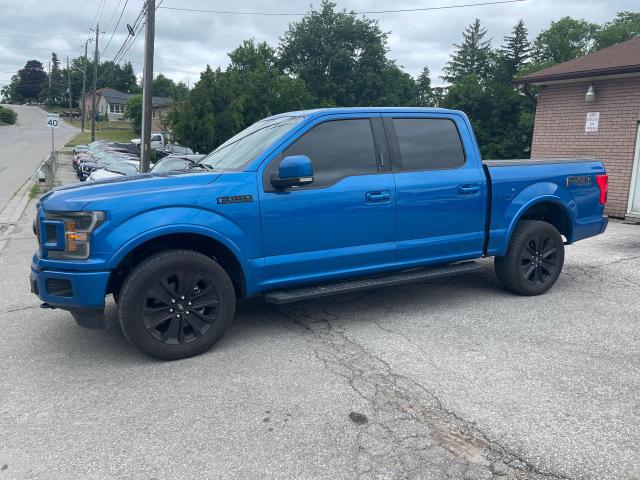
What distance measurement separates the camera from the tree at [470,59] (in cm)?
6462

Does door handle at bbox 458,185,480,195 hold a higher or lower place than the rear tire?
higher

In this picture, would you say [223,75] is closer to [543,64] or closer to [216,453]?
[216,453]

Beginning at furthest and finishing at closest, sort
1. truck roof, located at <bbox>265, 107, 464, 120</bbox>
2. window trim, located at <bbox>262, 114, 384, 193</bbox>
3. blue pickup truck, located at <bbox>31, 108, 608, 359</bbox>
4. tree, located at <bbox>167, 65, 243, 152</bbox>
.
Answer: tree, located at <bbox>167, 65, 243, 152</bbox>, truck roof, located at <bbox>265, 107, 464, 120</bbox>, window trim, located at <bbox>262, 114, 384, 193</bbox>, blue pickup truck, located at <bbox>31, 108, 608, 359</bbox>

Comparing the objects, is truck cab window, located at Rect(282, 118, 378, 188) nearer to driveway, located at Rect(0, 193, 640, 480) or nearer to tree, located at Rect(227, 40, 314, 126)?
driveway, located at Rect(0, 193, 640, 480)

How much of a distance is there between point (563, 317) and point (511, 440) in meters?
2.51

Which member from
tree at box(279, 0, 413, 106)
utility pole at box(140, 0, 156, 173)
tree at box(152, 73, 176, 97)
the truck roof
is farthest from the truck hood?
tree at box(152, 73, 176, 97)

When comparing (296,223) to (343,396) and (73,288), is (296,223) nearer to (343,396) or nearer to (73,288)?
(343,396)

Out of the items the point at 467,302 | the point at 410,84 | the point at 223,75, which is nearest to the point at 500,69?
the point at 410,84

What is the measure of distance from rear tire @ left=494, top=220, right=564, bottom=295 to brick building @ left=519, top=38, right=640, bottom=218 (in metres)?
7.26

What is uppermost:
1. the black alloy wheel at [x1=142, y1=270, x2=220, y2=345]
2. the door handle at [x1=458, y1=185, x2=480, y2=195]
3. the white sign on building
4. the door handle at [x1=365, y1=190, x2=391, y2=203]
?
the white sign on building

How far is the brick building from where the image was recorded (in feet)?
39.4

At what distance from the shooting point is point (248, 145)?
507 cm

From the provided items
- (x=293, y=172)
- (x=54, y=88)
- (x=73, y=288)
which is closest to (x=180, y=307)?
(x=73, y=288)

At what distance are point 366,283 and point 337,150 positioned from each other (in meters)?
1.18
